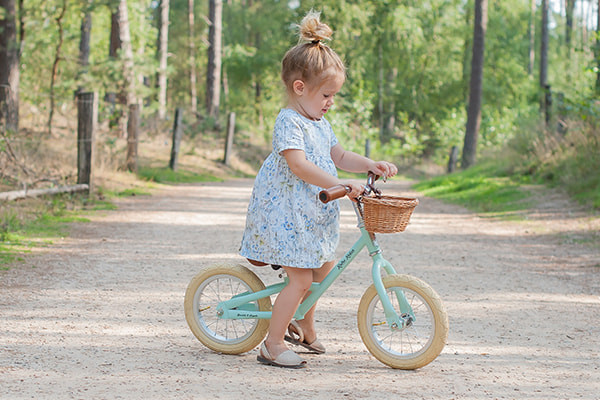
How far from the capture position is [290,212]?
3943 mm

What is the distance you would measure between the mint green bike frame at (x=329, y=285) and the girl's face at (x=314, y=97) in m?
0.55

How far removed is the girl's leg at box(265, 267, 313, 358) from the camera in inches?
157

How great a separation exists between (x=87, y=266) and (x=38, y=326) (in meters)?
2.20

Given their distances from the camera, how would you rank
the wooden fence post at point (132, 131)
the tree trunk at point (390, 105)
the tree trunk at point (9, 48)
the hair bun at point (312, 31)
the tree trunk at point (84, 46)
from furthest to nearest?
1. the tree trunk at point (390, 105)
2. the tree trunk at point (84, 46)
3. the wooden fence post at point (132, 131)
4. the tree trunk at point (9, 48)
5. the hair bun at point (312, 31)

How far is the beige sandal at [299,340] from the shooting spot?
4238mm

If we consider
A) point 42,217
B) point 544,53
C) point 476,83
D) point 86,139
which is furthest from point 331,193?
point 544,53

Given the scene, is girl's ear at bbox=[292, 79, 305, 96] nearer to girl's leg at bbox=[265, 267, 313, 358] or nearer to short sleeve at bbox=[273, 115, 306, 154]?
short sleeve at bbox=[273, 115, 306, 154]

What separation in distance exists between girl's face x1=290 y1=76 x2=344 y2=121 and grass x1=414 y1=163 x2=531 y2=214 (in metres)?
8.39

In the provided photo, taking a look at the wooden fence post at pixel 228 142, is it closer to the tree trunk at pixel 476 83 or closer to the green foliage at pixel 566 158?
the tree trunk at pixel 476 83

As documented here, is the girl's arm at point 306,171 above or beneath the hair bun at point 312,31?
beneath

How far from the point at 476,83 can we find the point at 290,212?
20.4m

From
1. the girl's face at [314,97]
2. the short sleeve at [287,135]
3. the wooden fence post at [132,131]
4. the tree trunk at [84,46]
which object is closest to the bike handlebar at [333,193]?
the short sleeve at [287,135]

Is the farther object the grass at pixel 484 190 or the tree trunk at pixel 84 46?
the tree trunk at pixel 84 46

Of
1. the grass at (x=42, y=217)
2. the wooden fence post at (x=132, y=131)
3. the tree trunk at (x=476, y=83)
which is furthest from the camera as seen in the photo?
the tree trunk at (x=476, y=83)
